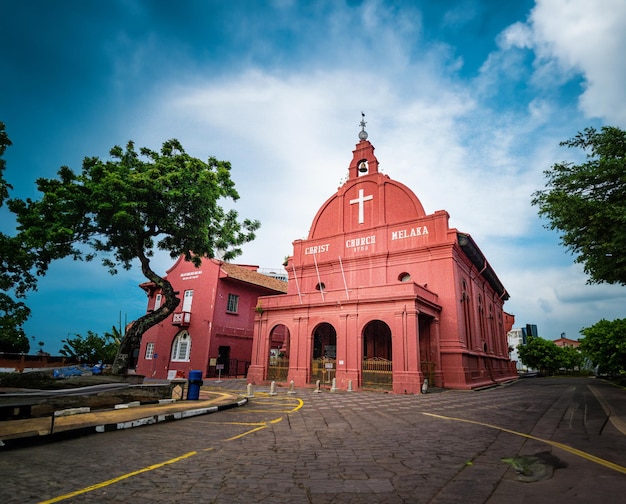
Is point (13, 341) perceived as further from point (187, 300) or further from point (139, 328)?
point (139, 328)

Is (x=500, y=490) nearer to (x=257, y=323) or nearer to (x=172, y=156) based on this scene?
(x=172, y=156)

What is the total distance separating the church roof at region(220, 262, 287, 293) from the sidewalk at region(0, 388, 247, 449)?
57.5 ft

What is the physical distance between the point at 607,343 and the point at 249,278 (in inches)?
1173

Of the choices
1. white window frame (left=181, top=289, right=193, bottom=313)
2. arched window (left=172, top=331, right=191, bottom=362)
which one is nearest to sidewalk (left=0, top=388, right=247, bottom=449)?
arched window (left=172, top=331, right=191, bottom=362)

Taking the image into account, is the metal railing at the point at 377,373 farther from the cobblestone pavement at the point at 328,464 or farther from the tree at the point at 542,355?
the tree at the point at 542,355

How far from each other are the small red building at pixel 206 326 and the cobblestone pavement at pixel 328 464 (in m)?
18.8

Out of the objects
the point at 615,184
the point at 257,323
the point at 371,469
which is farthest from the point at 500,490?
the point at 257,323

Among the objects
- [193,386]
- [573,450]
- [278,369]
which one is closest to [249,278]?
[278,369]

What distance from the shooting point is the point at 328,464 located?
4824mm

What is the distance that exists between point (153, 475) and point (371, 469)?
2.75 m

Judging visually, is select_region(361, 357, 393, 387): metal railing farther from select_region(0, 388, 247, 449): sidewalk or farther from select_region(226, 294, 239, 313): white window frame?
select_region(226, 294, 239, 313): white window frame

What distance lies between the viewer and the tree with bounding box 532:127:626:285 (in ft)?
32.8

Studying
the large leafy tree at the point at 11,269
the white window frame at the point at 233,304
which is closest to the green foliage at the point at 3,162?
the large leafy tree at the point at 11,269

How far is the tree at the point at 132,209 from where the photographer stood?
14.0m
